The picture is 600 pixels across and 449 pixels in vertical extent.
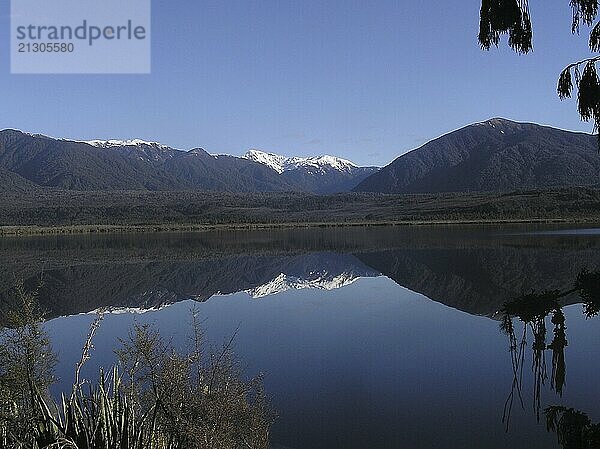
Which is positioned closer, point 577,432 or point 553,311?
point 577,432

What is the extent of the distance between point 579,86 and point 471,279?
31024 millimetres

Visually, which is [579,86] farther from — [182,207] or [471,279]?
[182,207]

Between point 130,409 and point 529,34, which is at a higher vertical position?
point 529,34

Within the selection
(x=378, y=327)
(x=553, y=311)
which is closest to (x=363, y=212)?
(x=378, y=327)

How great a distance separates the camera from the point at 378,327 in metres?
23.5

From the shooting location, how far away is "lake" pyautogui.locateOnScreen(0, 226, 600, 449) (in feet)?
39.2

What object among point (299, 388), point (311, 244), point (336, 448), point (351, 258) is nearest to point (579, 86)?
point (336, 448)

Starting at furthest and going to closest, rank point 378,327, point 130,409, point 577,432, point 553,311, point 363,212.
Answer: point 363,212 < point 378,327 < point 130,409 < point 553,311 < point 577,432

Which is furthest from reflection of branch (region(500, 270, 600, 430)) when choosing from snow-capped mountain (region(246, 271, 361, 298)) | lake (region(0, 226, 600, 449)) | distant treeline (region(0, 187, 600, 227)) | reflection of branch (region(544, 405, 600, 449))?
distant treeline (region(0, 187, 600, 227))

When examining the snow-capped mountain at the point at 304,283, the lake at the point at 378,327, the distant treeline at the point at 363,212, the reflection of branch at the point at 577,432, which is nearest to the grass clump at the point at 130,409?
the lake at the point at 378,327

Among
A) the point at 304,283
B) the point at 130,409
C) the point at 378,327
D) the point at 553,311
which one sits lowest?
the point at 378,327

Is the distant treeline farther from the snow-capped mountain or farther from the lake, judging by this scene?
the snow-capped mountain

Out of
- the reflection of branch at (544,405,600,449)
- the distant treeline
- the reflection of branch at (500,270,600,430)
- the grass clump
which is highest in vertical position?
the distant treeline

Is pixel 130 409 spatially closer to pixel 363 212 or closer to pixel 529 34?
pixel 529 34
